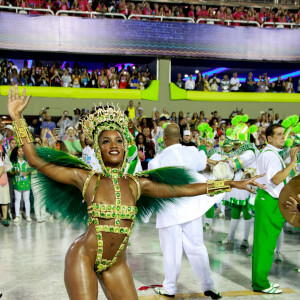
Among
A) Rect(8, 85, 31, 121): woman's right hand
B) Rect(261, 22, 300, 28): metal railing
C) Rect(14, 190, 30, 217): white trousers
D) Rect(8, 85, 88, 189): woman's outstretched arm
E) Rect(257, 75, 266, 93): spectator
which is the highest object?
Rect(261, 22, 300, 28): metal railing

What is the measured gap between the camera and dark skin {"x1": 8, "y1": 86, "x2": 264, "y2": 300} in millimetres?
2764

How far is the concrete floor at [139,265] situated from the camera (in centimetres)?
489

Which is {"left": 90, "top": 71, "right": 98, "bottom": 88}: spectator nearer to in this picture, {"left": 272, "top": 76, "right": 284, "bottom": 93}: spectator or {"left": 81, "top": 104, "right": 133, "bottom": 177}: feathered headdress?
{"left": 272, "top": 76, "right": 284, "bottom": 93}: spectator

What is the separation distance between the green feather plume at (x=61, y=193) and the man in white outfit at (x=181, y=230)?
1.63 metres

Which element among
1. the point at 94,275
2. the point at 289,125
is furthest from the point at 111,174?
the point at 289,125

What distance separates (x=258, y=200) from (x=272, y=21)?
45.4 ft

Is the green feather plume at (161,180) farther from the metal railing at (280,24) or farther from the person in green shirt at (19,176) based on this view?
the metal railing at (280,24)

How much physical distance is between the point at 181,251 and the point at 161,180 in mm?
1848

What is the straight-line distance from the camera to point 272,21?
55.9 feet

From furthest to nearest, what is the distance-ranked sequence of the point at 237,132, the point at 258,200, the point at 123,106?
the point at 123,106, the point at 237,132, the point at 258,200

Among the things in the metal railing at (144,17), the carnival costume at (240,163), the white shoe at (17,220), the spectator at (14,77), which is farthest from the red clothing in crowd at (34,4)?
the carnival costume at (240,163)

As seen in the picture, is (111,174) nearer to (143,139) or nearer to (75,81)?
(143,139)

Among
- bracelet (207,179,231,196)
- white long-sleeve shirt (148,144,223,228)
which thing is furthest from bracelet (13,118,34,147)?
white long-sleeve shirt (148,144,223,228)

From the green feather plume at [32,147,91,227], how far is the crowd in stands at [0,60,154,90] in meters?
12.2
